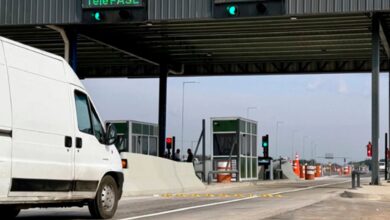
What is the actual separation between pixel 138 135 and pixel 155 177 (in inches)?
748

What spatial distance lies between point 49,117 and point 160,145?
27.0m

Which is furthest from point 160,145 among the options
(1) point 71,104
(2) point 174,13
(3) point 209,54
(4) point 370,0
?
(1) point 71,104

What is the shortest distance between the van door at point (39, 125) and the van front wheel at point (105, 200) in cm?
87

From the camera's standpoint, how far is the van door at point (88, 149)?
36.8 ft

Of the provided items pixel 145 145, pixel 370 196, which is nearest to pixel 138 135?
pixel 145 145

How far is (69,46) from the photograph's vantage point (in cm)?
2880

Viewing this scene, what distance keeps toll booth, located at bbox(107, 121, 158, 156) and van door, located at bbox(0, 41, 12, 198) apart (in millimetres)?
28113

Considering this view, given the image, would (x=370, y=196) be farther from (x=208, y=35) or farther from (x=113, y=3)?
(x=208, y=35)

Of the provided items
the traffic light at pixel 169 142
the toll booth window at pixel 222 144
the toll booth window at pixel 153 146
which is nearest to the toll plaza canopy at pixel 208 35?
the toll booth window at pixel 222 144

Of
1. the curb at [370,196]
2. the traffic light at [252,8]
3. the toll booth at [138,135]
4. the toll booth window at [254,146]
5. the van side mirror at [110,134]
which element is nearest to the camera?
the van side mirror at [110,134]

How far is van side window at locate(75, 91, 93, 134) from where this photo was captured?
11398mm

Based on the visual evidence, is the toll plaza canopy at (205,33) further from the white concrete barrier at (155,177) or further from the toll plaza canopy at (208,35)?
the white concrete barrier at (155,177)

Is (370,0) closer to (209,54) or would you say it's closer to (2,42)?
(209,54)

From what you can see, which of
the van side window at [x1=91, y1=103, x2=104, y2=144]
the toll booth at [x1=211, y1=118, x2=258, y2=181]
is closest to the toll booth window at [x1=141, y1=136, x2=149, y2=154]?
the toll booth at [x1=211, y1=118, x2=258, y2=181]
